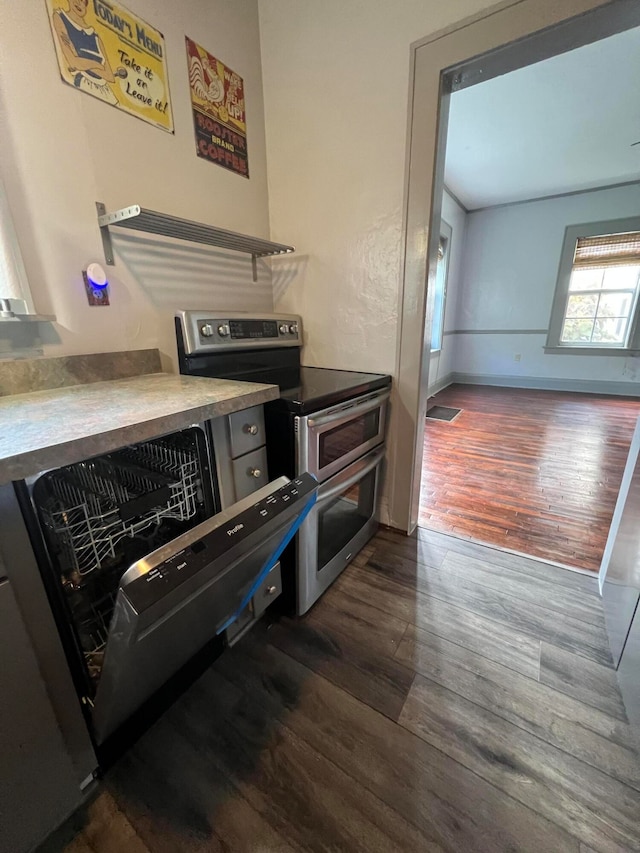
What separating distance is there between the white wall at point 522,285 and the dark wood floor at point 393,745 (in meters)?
4.91

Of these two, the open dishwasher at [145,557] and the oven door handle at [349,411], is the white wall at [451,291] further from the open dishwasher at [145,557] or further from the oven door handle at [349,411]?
the open dishwasher at [145,557]

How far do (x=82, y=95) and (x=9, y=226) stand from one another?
0.54 metres

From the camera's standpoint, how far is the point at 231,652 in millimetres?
1216

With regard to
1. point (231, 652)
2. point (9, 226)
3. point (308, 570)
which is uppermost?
point (9, 226)

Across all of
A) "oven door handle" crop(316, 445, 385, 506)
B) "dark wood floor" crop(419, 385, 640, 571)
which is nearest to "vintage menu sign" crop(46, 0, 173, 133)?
"oven door handle" crop(316, 445, 385, 506)

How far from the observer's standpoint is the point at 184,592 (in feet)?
1.95

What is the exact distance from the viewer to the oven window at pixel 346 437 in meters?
1.25

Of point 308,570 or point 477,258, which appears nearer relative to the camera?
point 308,570

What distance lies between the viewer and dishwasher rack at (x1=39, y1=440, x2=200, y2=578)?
2.44 ft

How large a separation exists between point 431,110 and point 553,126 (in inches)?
108

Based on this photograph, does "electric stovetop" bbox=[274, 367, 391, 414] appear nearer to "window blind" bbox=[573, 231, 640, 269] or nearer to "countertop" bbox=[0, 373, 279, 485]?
"countertop" bbox=[0, 373, 279, 485]

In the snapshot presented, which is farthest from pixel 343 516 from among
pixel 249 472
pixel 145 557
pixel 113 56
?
pixel 113 56

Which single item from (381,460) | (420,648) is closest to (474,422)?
(381,460)

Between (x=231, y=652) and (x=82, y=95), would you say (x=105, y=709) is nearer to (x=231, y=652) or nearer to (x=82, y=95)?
(x=231, y=652)
